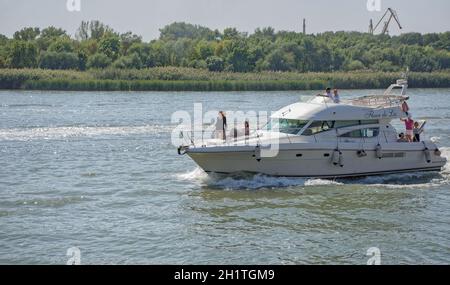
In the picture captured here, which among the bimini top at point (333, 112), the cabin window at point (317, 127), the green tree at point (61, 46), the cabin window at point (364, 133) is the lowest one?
the cabin window at point (364, 133)

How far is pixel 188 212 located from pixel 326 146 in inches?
226

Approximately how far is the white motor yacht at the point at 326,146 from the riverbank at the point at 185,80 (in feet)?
157

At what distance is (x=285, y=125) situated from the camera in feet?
81.9

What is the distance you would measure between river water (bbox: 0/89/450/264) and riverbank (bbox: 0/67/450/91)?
124 ft

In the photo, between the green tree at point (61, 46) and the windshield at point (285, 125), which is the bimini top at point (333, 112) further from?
the green tree at point (61, 46)

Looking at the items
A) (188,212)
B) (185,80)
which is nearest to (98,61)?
(185,80)

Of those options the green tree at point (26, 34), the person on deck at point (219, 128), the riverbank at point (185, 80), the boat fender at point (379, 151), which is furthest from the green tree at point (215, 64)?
the boat fender at point (379, 151)

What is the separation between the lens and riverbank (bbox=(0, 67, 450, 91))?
7194 cm

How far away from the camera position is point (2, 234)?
60.1ft

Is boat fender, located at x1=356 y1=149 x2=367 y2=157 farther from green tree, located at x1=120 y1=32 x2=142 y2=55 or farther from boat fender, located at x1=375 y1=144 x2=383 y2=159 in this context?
green tree, located at x1=120 y1=32 x2=142 y2=55

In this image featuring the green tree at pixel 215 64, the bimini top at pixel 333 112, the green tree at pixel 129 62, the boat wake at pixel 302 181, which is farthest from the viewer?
the green tree at pixel 215 64

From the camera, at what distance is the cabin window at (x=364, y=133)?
24984 mm

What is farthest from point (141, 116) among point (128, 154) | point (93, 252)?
point (93, 252)

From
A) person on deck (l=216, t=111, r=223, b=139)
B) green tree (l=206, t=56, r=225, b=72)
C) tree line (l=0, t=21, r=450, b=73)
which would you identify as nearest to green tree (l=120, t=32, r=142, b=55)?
tree line (l=0, t=21, r=450, b=73)
